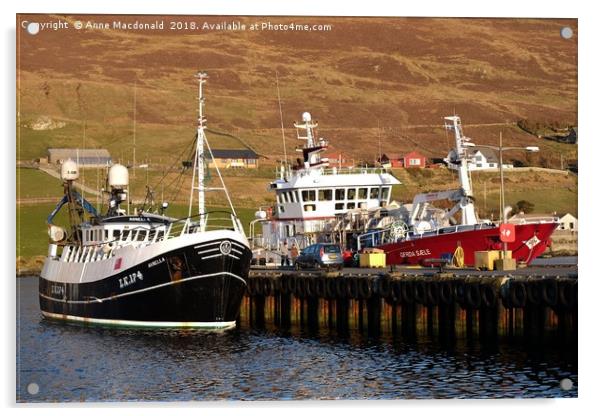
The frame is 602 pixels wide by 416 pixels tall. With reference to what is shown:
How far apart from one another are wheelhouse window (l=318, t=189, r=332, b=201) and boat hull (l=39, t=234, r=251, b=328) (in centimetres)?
1639

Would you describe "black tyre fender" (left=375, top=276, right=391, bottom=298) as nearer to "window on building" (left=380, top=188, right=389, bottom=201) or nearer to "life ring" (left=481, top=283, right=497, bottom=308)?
"life ring" (left=481, top=283, right=497, bottom=308)

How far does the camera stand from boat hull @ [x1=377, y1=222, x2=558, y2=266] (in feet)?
175

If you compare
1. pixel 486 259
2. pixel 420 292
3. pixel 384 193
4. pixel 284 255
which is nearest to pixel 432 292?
pixel 420 292

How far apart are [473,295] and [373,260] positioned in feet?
50.7

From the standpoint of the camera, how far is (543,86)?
82.7 meters

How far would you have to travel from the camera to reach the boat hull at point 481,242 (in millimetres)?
53438

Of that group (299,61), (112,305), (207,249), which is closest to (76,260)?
(112,305)

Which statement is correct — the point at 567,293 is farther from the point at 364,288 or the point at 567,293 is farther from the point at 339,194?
the point at 339,194

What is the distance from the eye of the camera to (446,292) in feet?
140

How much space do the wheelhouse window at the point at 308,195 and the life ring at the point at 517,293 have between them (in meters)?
25.5

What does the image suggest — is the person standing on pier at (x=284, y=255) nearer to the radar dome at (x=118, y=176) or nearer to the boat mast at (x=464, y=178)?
the boat mast at (x=464, y=178)

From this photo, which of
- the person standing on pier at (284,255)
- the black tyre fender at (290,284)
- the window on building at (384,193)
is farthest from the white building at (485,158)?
the black tyre fender at (290,284)

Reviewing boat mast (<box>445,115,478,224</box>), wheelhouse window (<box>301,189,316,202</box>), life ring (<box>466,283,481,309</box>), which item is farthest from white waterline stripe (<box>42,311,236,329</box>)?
wheelhouse window (<box>301,189,316,202</box>)

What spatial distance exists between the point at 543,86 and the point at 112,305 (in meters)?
42.5
